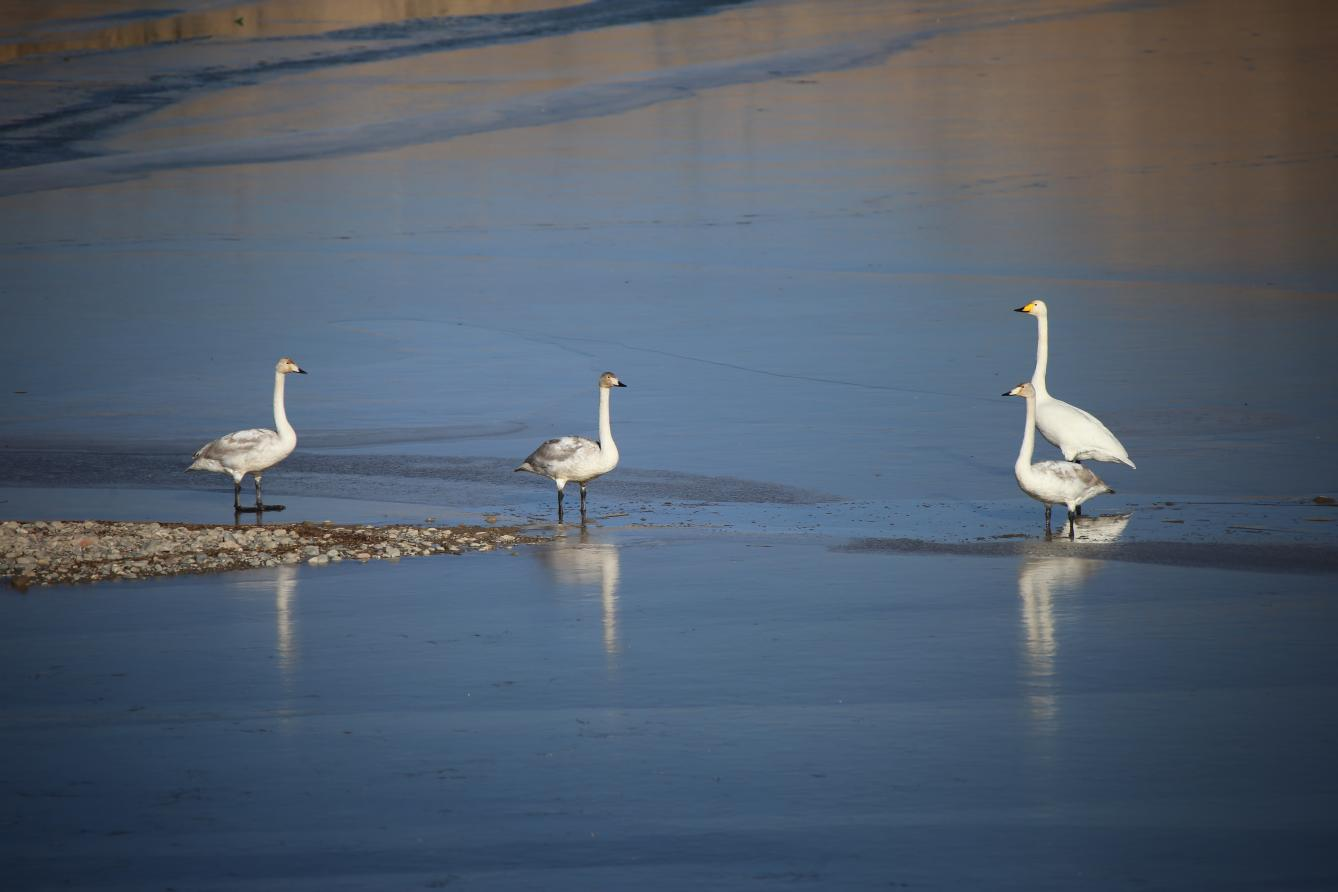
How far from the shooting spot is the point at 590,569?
429 inches

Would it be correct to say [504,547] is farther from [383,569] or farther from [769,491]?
[769,491]

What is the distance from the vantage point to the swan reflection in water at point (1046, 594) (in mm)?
8359

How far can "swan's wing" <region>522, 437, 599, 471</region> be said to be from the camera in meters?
12.5

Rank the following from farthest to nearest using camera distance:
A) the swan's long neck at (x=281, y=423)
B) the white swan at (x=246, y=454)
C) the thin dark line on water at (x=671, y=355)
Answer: the thin dark line on water at (x=671, y=355) → the swan's long neck at (x=281, y=423) → the white swan at (x=246, y=454)

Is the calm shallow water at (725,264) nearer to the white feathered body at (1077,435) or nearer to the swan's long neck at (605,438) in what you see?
the white feathered body at (1077,435)

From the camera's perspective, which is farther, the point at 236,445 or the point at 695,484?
the point at 695,484

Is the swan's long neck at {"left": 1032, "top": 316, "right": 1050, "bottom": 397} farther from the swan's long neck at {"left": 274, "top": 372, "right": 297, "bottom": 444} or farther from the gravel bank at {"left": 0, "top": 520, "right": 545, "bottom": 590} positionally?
the swan's long neck at {"left": 274, "top": 372, "right": 297, "bottom": 444}

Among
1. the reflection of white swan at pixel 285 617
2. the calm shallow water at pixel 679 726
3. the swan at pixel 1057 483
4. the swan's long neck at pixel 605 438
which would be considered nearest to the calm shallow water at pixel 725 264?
the swan's long neck at pixel 605 438

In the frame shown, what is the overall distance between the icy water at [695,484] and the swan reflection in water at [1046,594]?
5 cm

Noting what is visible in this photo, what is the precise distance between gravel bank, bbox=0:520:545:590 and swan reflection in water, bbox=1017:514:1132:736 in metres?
3.21

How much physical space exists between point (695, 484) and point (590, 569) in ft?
8.06

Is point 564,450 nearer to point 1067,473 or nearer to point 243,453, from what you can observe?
point 243,453

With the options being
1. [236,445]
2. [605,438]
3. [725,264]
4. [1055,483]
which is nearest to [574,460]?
[605,438]

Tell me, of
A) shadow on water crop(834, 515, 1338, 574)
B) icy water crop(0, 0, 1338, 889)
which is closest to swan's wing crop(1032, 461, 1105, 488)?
shadow on water crop(834, 515, 1338, 574)
